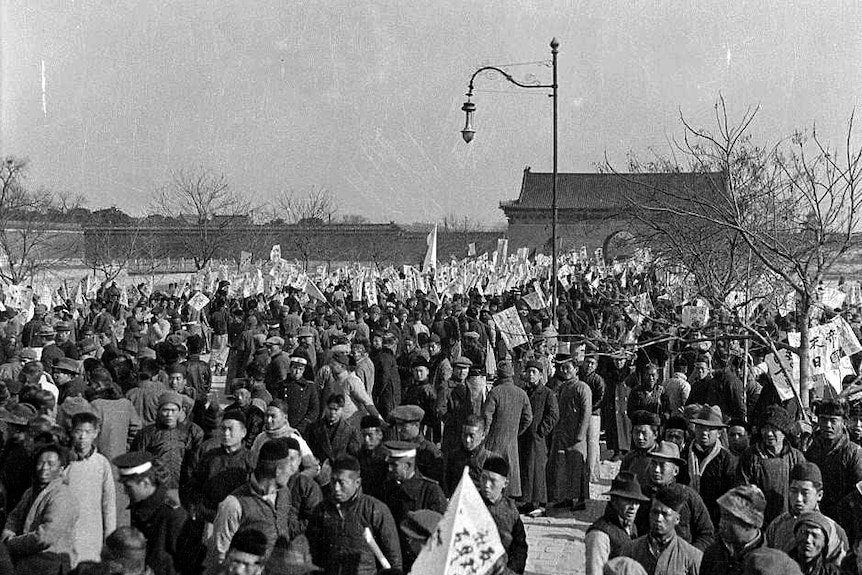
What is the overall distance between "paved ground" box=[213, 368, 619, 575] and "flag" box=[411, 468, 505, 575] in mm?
3397

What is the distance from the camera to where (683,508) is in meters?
4.93

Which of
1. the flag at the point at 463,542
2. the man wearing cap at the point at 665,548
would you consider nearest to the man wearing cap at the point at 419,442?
the man wearing cap at the point at 665,548

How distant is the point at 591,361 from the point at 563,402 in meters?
1.92

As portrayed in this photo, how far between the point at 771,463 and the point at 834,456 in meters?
0.57

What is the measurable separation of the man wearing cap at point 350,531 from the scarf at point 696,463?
8.52 ft

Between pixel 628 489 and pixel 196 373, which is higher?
pixel 196 373

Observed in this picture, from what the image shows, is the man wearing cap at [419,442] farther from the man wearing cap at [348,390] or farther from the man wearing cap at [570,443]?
the man wearing cap at [570,443]

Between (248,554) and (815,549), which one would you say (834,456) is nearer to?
(815,549)

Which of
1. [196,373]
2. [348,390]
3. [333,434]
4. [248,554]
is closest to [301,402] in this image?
[348,390]

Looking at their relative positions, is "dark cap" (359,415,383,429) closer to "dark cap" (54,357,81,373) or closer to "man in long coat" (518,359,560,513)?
"man in long coat" (518,359,560,513)

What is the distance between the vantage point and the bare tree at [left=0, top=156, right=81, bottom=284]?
1172 inches

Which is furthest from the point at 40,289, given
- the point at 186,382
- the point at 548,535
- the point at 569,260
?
the point at 569,260

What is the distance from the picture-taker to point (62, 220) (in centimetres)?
3906

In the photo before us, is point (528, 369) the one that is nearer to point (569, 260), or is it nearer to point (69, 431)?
point (69, 431)
